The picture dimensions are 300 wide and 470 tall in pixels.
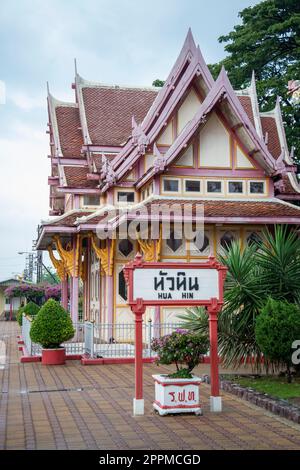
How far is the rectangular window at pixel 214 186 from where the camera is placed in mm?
20469

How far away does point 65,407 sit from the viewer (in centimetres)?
1023

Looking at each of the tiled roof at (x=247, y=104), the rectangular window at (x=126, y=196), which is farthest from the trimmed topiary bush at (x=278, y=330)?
the tiled roof at (x=247, y=104)

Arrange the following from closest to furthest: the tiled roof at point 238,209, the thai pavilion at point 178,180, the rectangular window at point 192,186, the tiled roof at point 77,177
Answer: the tiled roof at point 238,209
the thai pavilion at point 178,180
the rectangular window at point 192,186
the tiled roof at point 77,177

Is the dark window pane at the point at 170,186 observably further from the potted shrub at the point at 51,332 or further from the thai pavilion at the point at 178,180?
the potted shrub at the point at 51,332

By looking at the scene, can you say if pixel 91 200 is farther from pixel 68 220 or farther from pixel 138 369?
pixel 138 369

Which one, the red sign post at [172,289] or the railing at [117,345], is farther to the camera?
the railing at [117,345]

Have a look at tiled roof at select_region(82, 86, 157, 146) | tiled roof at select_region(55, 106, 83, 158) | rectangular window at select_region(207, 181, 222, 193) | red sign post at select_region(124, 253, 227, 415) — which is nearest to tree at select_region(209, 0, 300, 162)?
tiled roof at select_region(82, 86, 157, 146)

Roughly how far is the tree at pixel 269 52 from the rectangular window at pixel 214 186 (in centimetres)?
1158

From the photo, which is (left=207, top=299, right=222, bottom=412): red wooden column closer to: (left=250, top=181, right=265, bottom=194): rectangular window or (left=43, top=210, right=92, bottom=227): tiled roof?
(left=250, top=181, right=265, bottom=194): rectangular window

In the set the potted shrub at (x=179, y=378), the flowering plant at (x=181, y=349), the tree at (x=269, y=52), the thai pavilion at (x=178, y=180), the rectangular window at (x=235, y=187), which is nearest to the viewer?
the potted shrub at (x=179, y=378)

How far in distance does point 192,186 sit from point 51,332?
7215mm

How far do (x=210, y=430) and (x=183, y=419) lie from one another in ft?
2.85

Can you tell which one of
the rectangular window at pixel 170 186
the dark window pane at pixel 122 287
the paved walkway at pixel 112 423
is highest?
the rectangular window at pixel 170 186
